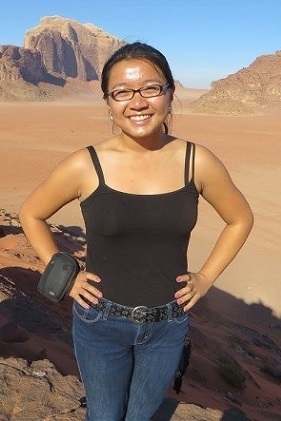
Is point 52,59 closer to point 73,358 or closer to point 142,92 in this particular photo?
point 73,358

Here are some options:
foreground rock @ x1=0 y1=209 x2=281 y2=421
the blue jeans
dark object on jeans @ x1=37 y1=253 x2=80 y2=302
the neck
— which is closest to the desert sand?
foreground rock @ x1=0 y1=209 x2=281 y2=421

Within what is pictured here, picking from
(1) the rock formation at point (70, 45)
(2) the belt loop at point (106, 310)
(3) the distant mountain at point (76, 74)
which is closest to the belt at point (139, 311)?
(2) the belt loop at point (106, 310)

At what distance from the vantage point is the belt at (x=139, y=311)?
5.99 ft

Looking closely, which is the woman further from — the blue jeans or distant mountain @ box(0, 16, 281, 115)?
distant mountain @ box(0, 16, 281, 115)

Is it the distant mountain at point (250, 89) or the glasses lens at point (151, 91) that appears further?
the distant mountain at point (250, 89)

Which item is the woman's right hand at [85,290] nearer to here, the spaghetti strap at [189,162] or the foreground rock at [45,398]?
the spaghetti strap at [189,162]

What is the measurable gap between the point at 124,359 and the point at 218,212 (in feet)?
2.34

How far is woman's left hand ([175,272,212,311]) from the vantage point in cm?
190

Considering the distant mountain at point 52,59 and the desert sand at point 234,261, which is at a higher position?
the distant mountain at point 52,59

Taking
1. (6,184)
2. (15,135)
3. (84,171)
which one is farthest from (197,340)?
(15,135)

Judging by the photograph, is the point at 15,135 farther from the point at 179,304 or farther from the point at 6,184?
the point at 179,304

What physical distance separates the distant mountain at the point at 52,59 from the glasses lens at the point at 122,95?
63466mm

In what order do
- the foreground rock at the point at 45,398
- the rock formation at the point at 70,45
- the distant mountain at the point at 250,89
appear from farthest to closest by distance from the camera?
1. the rock formation at the point at 70,45
2. the distant mountain at the point at 250,89
3. the foreground rock at the point at 45,398

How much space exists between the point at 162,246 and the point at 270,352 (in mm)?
6091
